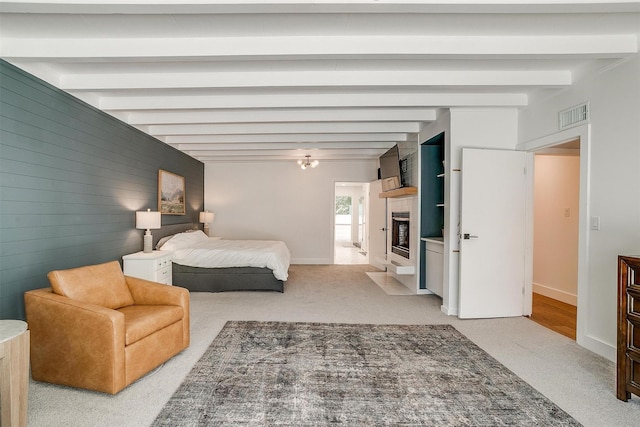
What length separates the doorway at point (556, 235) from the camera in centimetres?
434

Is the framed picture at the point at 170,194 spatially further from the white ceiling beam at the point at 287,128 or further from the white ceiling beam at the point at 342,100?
the white ceiling beam at the point at 342,100

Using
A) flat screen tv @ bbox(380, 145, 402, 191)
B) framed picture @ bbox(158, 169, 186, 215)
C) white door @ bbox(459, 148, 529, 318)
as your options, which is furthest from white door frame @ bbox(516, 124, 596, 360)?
framed picture @ bbox(158, 169, 186, 215)

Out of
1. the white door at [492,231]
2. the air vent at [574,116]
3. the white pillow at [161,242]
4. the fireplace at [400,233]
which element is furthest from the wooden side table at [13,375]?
the fireplace at [400,233]

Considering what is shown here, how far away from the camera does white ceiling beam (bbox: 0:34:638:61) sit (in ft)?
7.99

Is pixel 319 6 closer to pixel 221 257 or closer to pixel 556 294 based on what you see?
pixel 221 257

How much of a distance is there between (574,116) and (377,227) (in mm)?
4343

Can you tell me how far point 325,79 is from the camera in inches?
118

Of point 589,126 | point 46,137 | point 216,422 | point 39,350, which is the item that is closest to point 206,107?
point 46,137

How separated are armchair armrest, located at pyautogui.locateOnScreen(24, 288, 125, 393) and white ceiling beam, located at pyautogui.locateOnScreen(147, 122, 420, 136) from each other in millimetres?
3137

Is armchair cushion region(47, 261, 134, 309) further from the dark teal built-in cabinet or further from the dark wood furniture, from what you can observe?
the dark teal built-in cabinet

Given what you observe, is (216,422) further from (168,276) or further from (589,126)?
(589,126)

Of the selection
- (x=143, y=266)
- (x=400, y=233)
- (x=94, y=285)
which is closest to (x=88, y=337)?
(x=94, y=285)

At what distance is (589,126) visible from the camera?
2.89 meters

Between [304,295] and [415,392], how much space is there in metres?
2.75
